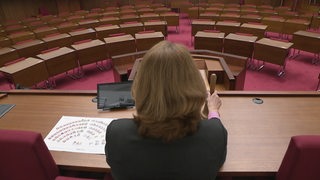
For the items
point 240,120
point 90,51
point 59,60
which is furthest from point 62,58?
point 240,120

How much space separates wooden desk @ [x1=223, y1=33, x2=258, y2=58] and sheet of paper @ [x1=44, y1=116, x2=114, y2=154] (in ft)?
12.4

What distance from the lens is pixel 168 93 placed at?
0.85m

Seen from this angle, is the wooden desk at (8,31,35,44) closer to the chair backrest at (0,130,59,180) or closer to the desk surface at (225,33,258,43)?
the desk surface at (225,33,258,43)

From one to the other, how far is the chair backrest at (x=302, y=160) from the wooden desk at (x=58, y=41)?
482 centimetres

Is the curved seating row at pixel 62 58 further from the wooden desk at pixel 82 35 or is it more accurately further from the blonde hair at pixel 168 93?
the blonde hair at pixel 168 93

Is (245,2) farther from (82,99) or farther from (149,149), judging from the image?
(149,149)

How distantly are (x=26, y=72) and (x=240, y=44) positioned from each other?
12.5ft

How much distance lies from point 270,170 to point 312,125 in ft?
1.71

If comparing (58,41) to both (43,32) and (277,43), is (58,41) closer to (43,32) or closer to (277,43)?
(43,32)

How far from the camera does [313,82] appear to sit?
4188mm

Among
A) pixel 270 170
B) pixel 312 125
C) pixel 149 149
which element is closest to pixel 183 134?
pixel 149 149

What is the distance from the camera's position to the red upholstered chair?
1.11m

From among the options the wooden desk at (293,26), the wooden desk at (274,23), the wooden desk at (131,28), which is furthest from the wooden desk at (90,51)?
the wooden desk at (293,26)

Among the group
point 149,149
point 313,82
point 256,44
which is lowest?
point 313,82
